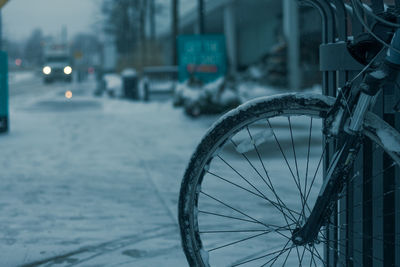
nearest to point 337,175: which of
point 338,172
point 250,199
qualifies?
point 338,172

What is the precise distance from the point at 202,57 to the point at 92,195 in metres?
10.6

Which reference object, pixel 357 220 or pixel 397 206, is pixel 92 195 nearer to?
pixel 357 220

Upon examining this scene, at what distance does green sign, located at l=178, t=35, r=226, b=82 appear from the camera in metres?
15.8

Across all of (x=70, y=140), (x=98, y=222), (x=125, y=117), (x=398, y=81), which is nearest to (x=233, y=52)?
(x=125, y=117)

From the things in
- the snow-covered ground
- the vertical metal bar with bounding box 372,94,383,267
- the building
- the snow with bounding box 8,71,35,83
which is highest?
the building

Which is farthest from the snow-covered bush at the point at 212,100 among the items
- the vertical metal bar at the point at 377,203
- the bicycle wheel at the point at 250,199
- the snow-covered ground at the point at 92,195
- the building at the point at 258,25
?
the vertical metal bar at the point at 377,203

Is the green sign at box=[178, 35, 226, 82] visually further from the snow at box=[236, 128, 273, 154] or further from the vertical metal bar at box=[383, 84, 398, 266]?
the snow at box=[236, 128, 273, 154]

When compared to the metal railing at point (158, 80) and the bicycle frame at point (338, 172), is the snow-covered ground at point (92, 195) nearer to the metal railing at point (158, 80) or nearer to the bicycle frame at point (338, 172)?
the bicycle frame at point (338, 172)

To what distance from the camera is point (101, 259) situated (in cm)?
371

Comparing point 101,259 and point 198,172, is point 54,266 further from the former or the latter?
point 198,172

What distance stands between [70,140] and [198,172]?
8.05m

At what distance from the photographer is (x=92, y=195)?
226 inches

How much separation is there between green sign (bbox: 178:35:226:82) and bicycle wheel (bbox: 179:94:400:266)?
7601 millimetres

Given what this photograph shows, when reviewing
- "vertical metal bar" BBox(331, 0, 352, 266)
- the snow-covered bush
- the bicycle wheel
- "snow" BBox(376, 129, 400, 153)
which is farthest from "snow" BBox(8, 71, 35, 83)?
"snow" BBox(376, 129, 400, 153)
